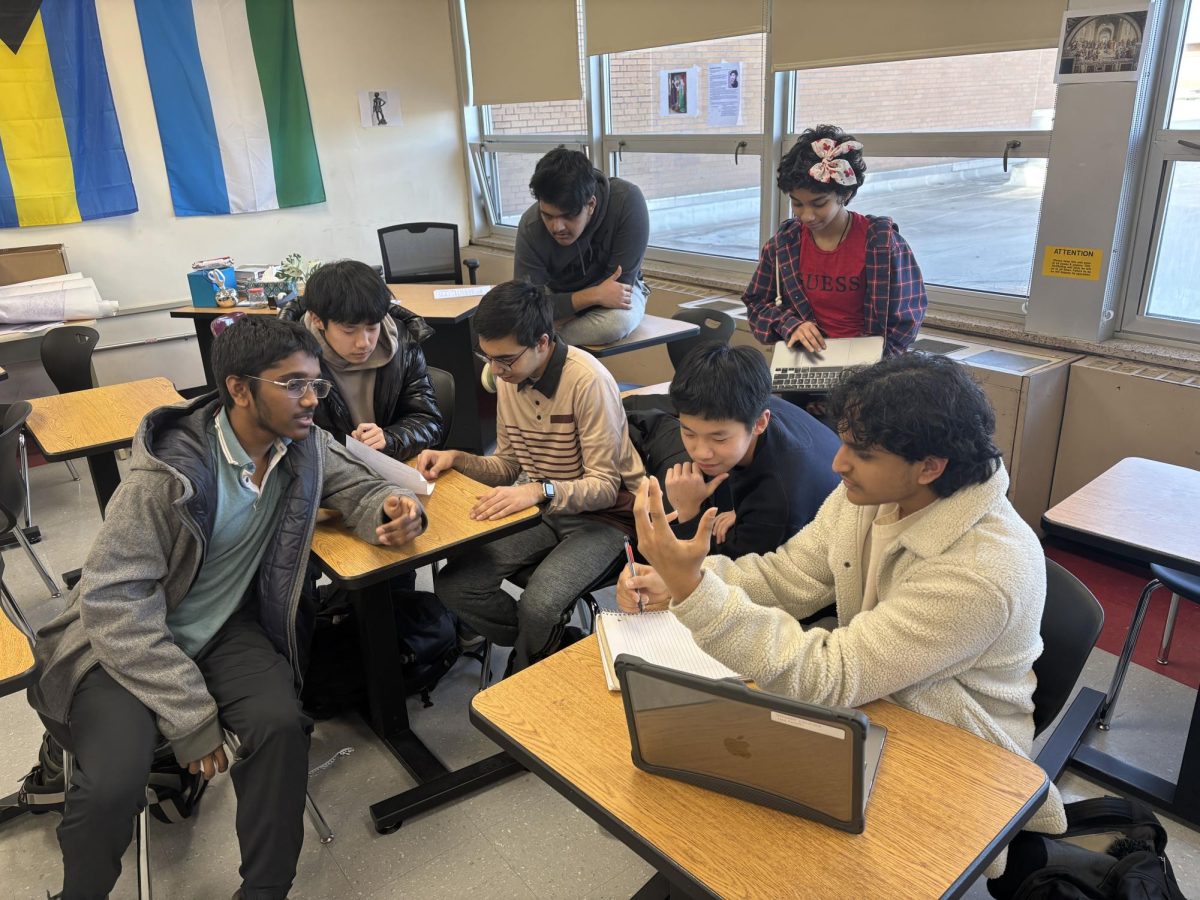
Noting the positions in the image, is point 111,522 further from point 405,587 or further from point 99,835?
point 405,587

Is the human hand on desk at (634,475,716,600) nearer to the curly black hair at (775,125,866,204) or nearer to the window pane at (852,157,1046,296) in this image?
the curly black hair at (775,125,866,204)

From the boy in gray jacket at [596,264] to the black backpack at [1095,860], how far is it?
2390mm

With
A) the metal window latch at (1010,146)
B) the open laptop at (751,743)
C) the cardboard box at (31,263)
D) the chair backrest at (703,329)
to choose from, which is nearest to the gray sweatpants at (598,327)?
the chair backrest at (703,329)

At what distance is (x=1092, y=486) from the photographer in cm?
206

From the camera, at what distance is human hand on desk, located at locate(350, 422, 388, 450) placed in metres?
2.34

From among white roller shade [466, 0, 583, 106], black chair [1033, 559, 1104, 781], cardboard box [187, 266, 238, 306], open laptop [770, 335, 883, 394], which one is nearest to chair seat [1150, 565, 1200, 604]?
black chair [1033, 559, 1104, 781]

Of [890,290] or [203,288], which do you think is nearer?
[890,290]

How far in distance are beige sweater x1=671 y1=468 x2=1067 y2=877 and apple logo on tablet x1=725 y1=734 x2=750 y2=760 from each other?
0.14m

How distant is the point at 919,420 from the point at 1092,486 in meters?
1.13

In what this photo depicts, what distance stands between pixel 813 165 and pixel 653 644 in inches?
62.3

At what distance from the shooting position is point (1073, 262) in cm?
308

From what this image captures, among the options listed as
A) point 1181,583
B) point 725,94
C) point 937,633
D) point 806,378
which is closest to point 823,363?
point 806,378

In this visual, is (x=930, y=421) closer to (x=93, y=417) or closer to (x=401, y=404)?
(x=401, y=404)

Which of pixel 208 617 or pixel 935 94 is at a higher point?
pixel 935 94
